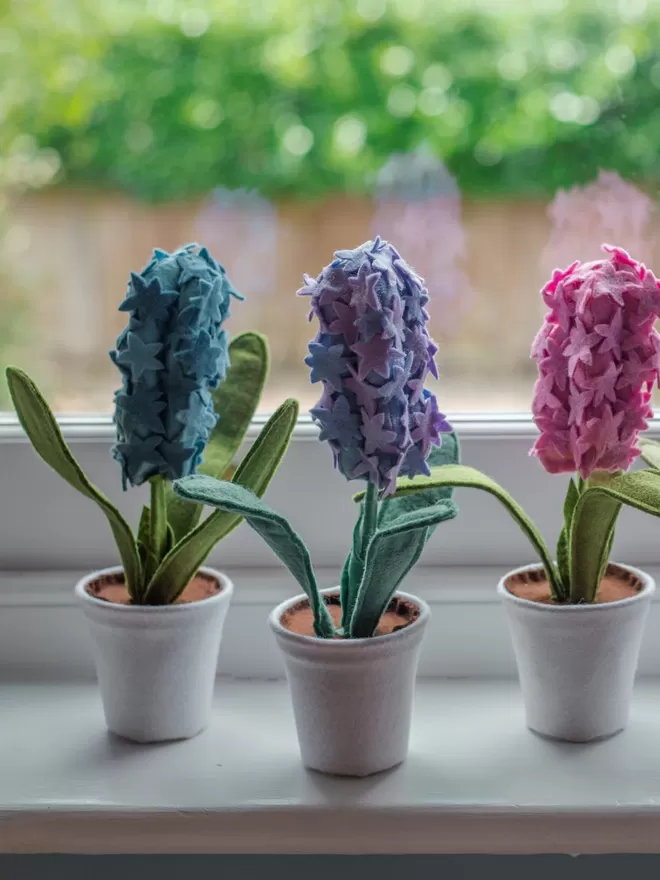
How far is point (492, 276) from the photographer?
818mm

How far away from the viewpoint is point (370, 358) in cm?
53

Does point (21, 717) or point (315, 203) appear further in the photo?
point (315, 203)

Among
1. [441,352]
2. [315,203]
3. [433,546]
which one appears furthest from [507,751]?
[315,203]

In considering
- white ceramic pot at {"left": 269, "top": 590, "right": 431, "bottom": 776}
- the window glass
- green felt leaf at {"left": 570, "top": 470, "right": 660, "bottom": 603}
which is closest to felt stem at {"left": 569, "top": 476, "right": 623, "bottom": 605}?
green felt leaf at {"left": 570, "top": 470, "right": 660, "bottom": 603}

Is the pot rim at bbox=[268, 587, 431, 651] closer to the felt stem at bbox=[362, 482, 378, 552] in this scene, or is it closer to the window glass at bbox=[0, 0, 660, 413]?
the felt stem at bbox=[362, 482, 378, 552]

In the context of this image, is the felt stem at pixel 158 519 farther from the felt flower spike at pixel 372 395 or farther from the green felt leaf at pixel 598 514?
the green felt leaf at pixel 598 514

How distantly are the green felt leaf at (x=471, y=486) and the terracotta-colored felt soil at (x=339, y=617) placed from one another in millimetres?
77

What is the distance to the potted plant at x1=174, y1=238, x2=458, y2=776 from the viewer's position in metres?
0.54

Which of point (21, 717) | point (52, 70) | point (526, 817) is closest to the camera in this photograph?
point (526, 817)

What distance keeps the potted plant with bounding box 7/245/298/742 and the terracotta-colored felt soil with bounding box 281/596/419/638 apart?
0.17 feet

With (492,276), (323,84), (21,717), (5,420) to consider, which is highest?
(323,84)

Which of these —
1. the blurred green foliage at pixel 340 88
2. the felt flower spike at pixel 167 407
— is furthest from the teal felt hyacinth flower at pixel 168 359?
the blurred green foliage at pixel 340 88

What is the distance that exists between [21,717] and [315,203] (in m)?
0.44

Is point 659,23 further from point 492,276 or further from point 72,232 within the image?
point 72,232
